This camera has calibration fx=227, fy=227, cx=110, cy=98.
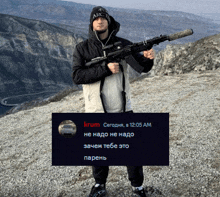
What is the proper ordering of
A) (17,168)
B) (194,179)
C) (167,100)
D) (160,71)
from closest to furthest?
(194,179) → (17,168) → (167,100) → (160,71)

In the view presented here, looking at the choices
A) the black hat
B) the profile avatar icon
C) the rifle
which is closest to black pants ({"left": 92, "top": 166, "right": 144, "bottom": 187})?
the profile avatar icon

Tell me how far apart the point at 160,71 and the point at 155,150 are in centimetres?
1723

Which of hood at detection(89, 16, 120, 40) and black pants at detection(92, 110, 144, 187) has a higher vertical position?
hood at detection(89, 16, 120, 40)

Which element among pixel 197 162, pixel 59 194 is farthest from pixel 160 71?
pixel 59 194

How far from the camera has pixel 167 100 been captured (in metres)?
11.6

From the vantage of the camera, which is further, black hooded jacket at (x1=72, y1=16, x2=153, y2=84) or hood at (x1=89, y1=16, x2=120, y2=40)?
hood at (x1=89, y1=16, x2=120, y2=40)

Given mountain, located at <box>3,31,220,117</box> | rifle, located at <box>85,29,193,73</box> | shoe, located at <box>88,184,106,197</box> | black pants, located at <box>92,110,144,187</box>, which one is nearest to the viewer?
rifle, located at <box>85,29,193,73</box>

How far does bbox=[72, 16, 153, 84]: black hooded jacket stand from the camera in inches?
119

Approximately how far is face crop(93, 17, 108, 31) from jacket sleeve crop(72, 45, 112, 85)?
0.41m

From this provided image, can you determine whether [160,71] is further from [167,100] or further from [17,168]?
[17,168]

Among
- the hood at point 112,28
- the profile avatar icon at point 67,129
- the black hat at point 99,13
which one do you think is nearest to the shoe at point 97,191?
the profile avatar icon at point 67,129

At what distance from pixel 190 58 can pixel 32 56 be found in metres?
151
